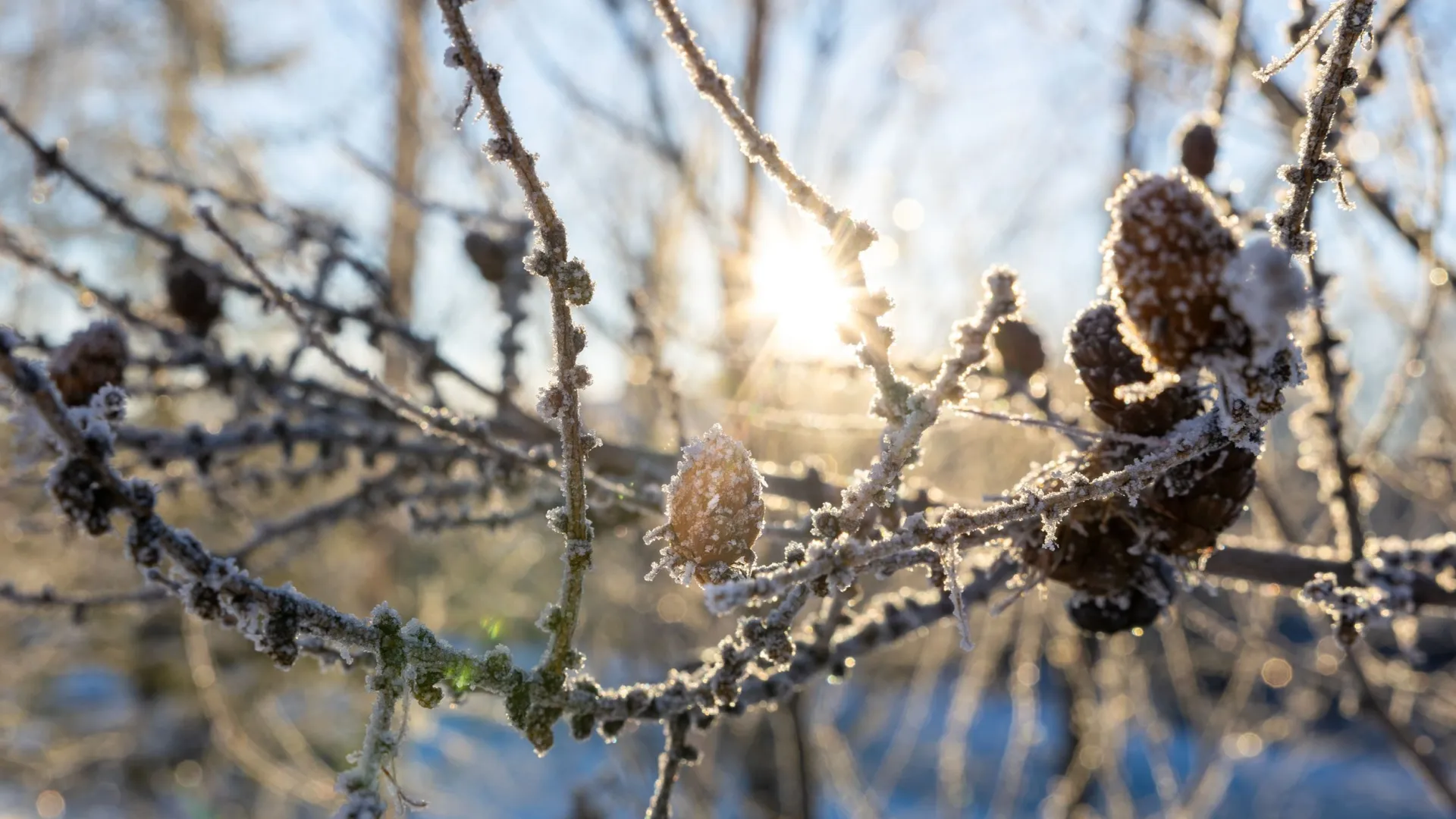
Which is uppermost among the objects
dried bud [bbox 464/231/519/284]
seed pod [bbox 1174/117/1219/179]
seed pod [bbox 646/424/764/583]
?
dried bud [bbox 464/231/519/284]

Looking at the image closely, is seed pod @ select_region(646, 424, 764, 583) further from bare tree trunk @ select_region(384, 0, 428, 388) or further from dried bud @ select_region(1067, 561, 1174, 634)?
bare tree trunk @ select_region(384, 0, 428, 388)

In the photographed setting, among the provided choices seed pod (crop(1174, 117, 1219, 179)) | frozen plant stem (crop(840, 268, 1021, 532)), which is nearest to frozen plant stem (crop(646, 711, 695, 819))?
frozen plant stem (crop(840, 268, 1021, 532))

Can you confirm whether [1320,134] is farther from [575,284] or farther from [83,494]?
[83,494]

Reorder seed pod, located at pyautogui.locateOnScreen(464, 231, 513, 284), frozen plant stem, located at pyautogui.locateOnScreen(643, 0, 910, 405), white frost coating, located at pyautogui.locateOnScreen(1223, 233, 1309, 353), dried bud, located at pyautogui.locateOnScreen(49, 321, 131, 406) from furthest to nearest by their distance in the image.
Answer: seed pod, located at pyautogui.locateOnScreen(464, 231, 513, 284)
dried bud, located at pyautogui.locateOnScreen(49, 321, 131, 406)
frozen plant stem, located at pyautogui.locateOnScreen(643, 0, 910, 405)
white frost coating, located at pyautogui.locateOnScreen(1223, 233, 1309, 353)

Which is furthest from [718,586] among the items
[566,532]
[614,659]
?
[614,659]

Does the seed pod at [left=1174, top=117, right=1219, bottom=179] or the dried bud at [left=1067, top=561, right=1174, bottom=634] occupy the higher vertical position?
the seed pod at [left=1174, top=117, right=1219, bottom=179]
